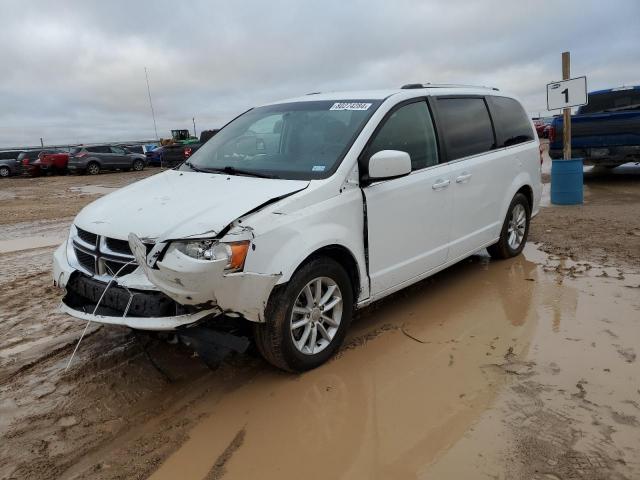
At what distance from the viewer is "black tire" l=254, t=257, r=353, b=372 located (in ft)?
10.2

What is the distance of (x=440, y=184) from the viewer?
4258 mm

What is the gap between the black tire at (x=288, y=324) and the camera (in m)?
3.09

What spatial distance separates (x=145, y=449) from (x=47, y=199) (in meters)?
14.3

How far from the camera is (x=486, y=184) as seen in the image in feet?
16.1

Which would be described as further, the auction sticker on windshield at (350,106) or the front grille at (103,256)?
the auction sticker on windshield at (350,106)

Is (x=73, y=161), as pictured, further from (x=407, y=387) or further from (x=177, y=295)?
(x=407, y=387)

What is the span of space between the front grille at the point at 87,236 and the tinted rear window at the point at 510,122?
12.8ft

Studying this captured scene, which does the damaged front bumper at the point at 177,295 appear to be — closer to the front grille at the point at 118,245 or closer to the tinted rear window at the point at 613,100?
the front grille at the point at 118,245

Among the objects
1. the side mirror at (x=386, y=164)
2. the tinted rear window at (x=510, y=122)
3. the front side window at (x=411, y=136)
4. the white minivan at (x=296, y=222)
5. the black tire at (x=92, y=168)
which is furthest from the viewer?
the black tire at (x=92, y=168)

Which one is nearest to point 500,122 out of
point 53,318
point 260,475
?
point 260,475

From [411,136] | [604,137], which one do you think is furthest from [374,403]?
[604,137]

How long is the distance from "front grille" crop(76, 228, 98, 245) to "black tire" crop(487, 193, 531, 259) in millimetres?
3968

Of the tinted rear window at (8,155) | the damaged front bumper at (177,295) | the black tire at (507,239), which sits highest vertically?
the tinted rear window at (8,155)

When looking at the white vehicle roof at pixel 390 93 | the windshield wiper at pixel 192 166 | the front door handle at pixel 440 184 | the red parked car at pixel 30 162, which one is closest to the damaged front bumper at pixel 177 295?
the windshield wiper at pixel 192 166
